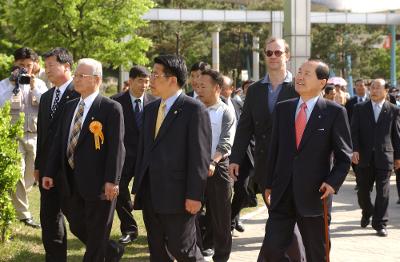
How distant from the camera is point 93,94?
6750 millimetres

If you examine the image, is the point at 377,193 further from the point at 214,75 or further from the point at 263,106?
the point at 214,75

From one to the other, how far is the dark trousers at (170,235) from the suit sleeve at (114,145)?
0.59 m

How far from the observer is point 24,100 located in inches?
387

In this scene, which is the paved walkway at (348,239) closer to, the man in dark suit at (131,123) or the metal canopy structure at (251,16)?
the man in dark suit at (131,123)

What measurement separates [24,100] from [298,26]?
34.7 feet

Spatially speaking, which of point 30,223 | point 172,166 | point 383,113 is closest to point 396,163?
point 383,113

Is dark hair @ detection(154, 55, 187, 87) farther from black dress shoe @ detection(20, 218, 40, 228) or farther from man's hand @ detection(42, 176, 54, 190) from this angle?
black dress shoe @ detection(20, 218, 40, 228)

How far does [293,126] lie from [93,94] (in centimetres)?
178

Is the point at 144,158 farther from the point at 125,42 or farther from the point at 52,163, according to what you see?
the point at 125,42

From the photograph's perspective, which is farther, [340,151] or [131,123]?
[131,123]

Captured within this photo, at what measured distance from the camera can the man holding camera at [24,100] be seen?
9.36 metres

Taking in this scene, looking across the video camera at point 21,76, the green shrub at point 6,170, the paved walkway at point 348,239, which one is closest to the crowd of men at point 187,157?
the green shrub at point 6,170

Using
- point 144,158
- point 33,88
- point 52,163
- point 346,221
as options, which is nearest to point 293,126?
point 144,158

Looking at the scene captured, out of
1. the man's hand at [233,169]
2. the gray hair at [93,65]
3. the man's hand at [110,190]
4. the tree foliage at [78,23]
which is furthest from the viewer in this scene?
the tree foliage at [78,23]
